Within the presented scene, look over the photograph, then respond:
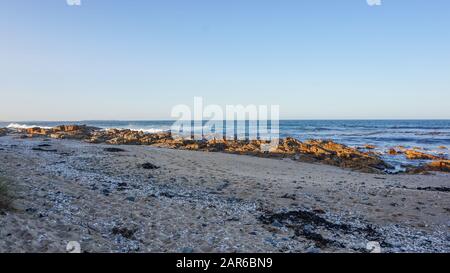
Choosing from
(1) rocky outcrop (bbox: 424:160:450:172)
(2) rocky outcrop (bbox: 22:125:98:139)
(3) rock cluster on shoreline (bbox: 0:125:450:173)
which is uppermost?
(2) rocky outcrop (bbox: 22:125:98:139)

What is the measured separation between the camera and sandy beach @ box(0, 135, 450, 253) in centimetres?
684

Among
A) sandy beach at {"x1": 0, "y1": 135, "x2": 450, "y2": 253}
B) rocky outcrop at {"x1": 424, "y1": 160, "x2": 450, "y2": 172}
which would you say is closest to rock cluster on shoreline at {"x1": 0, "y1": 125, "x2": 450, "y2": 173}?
rocky outcrop at {"x1": 424, "y1": 160, "x2": 450, "y2": 172}

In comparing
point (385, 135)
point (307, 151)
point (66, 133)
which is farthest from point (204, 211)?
point (385, 135)

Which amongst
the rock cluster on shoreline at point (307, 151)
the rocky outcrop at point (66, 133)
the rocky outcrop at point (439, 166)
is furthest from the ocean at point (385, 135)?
the rocky outcrop at point (66, 133)

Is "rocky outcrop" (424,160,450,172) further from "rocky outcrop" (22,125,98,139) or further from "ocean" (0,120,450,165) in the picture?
"rocky outcrop" (22,125,98,139)

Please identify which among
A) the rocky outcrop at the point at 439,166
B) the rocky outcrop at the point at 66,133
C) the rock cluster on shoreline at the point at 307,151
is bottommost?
the rocky outcrop at the point at 439,166

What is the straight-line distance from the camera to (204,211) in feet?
30.0

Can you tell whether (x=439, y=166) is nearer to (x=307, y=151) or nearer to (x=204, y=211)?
(x=307, y=151)

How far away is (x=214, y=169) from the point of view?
1661 cm

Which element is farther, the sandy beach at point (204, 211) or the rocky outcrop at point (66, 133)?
the rocky outcrop at point (66, 133)

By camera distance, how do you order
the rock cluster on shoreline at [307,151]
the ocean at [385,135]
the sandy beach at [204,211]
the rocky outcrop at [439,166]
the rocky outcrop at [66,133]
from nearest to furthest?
the sandy beach at [204,211] < the rocky outcrop at [439,166] < the rock cluster on shoreline at [307,151] < the rocky outcrop at [66,133] < the ocean at [385,135]

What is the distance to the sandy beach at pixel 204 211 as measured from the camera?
22.4 ft

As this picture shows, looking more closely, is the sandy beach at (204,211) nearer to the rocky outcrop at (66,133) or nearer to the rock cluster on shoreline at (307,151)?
the rock cluster on shoreline at (307,151)
